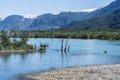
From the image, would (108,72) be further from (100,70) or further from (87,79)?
(87,79)

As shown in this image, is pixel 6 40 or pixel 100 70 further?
pixel 6 40

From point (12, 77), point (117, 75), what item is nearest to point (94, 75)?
point (117, 75)

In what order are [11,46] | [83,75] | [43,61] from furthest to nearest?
[11,46], [43,61], [83,75]

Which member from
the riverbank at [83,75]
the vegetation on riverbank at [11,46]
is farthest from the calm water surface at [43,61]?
the riverbank at [83,75]

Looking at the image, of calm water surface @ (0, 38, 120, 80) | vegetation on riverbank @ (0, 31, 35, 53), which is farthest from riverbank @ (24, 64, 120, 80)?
vegetation on riverbank @ (0, 31, 35, 53)

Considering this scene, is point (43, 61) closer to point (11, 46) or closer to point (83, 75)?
point (11, 46)

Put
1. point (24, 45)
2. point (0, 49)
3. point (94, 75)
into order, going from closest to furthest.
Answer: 1. point (94, 75)
2. point (0, 49)
3. point (24, 45)

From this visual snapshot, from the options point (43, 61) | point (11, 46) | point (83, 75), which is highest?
point (11, 46)

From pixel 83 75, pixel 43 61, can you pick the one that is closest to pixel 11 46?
pixel 43 61

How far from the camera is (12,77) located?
4581 cm

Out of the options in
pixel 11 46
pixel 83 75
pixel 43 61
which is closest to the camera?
pixel 83 75

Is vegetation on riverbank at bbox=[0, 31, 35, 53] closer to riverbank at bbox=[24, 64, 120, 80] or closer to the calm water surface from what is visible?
the calm water surface

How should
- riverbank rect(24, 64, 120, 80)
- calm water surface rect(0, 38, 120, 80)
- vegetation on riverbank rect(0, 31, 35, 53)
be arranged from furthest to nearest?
1. vegetation on riverbank rect(0, 31, 35, 53)
2. calm water surface rect(0, 38, 120, 80)
3. riverbank rect(24, 64, 120, 80)

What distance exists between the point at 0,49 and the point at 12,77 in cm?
4167
